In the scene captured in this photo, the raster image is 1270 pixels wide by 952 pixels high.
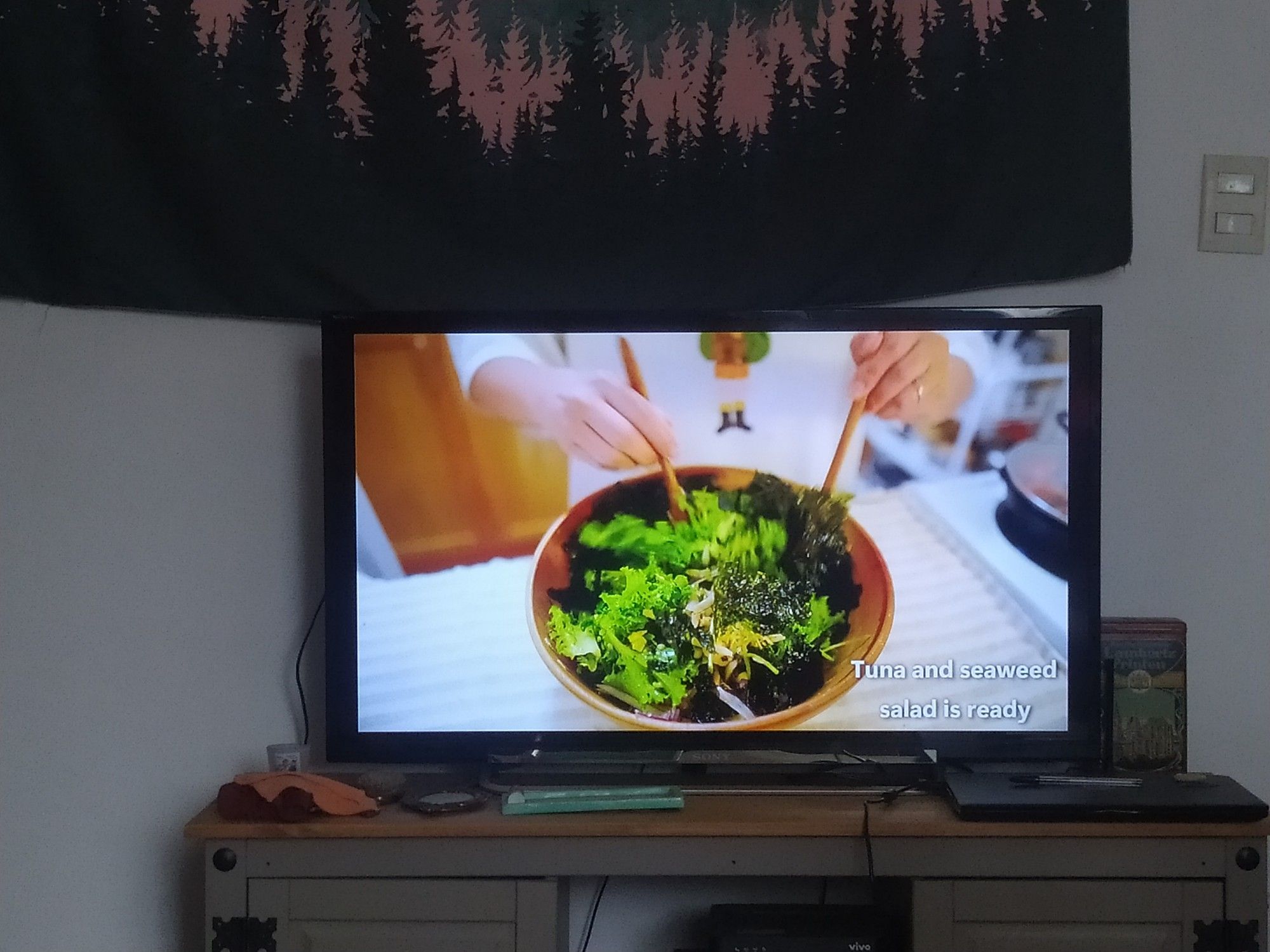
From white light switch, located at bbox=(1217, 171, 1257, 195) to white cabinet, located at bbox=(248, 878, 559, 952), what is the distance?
1.58 meters

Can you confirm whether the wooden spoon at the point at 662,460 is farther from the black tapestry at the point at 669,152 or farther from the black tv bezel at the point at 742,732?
the black tapestry at the point at 669,152

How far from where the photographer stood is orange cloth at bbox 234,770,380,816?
1568mm

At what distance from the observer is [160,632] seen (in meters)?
1.88

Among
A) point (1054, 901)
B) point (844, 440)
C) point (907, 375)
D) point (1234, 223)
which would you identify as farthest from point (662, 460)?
point (1234, 223)

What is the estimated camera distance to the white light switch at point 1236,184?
75.2 inches

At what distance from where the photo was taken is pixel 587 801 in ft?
5.21

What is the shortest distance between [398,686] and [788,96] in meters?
1.14

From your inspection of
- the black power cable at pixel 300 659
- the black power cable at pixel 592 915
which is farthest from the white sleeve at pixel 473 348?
the black power cable at pixel 592 915

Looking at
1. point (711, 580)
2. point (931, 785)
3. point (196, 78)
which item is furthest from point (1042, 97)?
point (196, 78)

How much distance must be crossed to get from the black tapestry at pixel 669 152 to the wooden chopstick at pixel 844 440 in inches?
9.4

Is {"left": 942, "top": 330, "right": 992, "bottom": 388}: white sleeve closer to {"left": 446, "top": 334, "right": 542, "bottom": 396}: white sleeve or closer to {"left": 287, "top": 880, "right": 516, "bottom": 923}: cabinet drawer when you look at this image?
{"left": 446, "top": 334, "right": 542, "bottom": 396}: white sleeve

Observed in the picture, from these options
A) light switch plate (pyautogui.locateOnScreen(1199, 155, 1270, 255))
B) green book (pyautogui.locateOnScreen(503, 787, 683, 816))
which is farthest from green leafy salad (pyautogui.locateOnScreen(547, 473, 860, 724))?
light switch plate (pyautogui.locateOnScreen(1199, 155, 1270, 255))

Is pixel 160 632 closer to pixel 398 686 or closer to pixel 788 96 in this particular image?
pixel 398 686

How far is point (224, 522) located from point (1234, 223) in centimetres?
179
